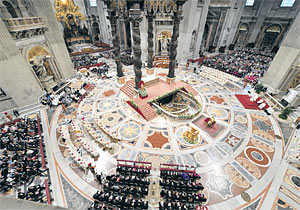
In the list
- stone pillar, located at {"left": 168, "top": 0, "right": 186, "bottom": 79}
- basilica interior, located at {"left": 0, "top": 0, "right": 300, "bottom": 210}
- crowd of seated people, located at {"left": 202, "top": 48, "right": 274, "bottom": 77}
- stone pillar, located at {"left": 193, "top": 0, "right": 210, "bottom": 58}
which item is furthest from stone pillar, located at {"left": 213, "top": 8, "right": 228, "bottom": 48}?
stone pillar, located at {"left": 168, "top": 0, "right": 186, "bottom": 79}

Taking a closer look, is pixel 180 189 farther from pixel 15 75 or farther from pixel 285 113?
pixel 15 75

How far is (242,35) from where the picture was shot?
35.8 m

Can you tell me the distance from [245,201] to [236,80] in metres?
17.1

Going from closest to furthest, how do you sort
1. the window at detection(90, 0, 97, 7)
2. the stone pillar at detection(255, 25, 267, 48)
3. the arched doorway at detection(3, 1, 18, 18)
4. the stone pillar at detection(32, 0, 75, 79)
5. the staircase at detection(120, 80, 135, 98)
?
the arched doorway at detection(3, 1, 18, 18)
the stone pillar at detection(32, 0, 75, 79)
the staircase at detection(120, 80, 135, 98)
the stone pillar at detection(255, 25, 267, 48)
the window at detection(90, 0, 97, 7)

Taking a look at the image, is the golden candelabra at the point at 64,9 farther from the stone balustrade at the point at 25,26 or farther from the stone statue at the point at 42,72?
the stone statue at the point at 42,72

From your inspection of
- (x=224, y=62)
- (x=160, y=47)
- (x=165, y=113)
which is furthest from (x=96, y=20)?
(x=165, y=113)

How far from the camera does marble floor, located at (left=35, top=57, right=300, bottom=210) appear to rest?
8969mm

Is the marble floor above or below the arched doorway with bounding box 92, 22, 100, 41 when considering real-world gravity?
below

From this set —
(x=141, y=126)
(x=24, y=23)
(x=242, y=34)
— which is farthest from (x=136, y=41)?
(x=242, y=34)

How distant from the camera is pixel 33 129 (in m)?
12.7

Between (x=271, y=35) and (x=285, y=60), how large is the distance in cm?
2370

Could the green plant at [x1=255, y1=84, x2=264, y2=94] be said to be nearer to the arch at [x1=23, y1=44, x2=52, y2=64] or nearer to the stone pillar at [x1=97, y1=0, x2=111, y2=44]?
the arch at [x1=23, y1=44, x2=52, y2=64]

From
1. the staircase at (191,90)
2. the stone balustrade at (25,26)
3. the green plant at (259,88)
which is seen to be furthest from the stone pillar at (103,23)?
the green plant at (259,88)

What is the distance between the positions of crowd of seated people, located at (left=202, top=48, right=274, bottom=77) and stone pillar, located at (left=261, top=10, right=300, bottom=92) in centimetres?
475
